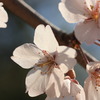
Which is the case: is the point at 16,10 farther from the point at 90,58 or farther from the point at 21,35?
the point at 21,35

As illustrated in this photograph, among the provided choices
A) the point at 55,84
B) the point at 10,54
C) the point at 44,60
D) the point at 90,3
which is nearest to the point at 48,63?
the point at 44,60

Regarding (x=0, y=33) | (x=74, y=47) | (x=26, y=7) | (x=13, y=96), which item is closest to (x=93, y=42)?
(x=74, y=47)

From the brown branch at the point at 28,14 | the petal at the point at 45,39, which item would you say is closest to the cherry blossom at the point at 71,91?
the petal at the point at 45,39

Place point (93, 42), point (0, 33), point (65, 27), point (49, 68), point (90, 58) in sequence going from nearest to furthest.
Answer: point (93, 42)
point (49, 68)
point (90, 58)
point (0, 33)
point (65, 27)

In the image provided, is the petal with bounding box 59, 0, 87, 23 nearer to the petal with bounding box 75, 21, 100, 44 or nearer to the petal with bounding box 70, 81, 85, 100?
the petal with bounding box 75, 21, 100, 44

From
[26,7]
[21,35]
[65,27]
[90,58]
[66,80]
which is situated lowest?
[65,27]

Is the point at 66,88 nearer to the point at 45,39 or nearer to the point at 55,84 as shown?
the point at 55,84

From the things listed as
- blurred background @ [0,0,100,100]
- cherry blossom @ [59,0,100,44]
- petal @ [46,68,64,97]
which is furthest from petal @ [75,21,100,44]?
blurred background @ [0,0,100,100]
